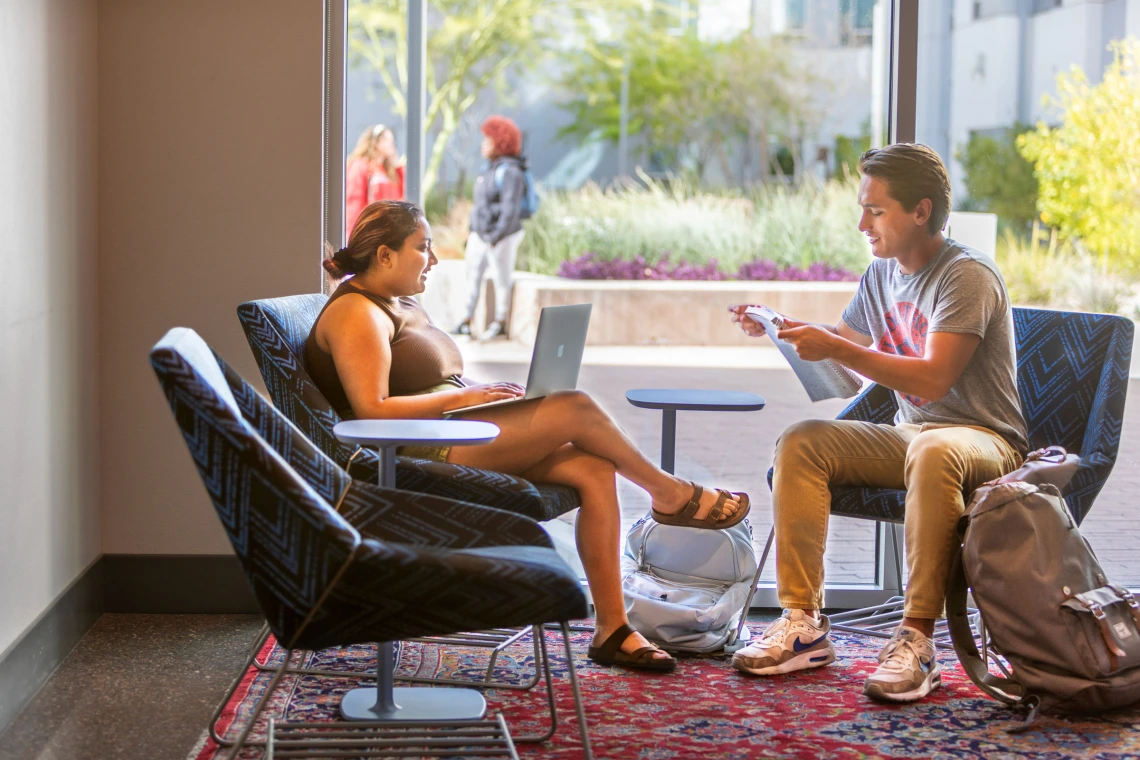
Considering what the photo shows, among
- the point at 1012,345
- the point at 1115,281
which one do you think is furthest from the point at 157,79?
the point at 1115,281

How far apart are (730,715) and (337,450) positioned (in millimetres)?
1116

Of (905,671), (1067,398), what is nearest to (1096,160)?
(1067,398)

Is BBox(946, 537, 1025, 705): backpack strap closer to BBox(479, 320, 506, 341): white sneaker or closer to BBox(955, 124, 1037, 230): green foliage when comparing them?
BBox(955, 124, 1037, 230): green foliage

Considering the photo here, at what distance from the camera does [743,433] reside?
13.4 ft

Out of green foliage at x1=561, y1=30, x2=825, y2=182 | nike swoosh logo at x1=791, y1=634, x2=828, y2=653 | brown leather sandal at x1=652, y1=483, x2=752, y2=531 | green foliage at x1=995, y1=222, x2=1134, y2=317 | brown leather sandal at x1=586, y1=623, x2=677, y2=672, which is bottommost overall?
brown leather sandal at x1=586, y1=623, x2=677, y2=672

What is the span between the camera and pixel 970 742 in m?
2.66

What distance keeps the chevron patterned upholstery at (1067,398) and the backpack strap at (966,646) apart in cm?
23

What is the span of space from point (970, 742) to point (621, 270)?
1.84 metres

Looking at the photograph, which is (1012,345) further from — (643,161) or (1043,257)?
(643,161)

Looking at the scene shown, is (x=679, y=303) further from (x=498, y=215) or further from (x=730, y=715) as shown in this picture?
(x=730, y=715)

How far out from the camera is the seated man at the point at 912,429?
2.98 metres

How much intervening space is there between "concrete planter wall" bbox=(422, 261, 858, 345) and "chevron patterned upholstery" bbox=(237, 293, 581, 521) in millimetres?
1090

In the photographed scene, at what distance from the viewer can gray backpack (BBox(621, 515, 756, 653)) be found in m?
3.27

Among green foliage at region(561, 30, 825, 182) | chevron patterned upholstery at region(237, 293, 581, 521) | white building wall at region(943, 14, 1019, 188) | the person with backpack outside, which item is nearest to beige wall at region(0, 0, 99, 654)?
chevron patterned upholstery at region(237, 293, 581, 521)
